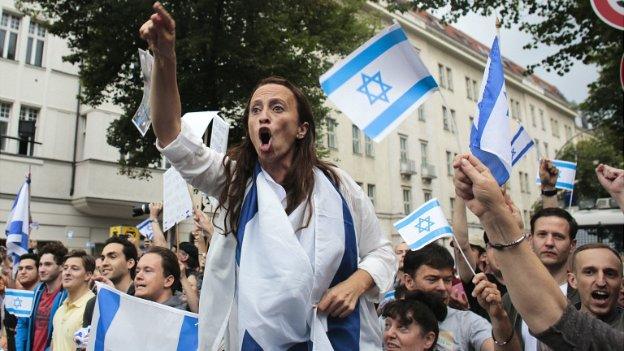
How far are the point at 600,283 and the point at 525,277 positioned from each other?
1.30 m

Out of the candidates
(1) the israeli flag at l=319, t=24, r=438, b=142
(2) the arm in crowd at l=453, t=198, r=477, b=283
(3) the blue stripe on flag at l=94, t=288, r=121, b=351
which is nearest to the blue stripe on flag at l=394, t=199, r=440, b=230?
(2) the arm in crowd at l=453, t=198, r=477, b=283

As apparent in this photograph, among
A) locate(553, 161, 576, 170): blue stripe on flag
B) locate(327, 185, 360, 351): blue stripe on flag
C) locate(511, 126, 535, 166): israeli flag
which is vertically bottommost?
locate(327, 185, 360, 351): blue stripe on flag

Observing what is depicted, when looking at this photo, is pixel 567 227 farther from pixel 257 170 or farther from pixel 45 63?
pixel 45 63

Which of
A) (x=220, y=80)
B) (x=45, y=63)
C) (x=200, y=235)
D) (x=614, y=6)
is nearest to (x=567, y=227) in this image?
(x=614, y=6)

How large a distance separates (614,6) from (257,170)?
3.75 m

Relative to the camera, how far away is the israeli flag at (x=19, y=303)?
17.4 feet

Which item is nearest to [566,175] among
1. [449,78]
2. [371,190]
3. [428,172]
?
[371,190]

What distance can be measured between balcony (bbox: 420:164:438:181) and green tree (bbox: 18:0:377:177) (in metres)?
19.3

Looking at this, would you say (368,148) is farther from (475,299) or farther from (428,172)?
(475,299)

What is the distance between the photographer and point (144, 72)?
2389mm

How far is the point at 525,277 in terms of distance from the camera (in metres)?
1.73

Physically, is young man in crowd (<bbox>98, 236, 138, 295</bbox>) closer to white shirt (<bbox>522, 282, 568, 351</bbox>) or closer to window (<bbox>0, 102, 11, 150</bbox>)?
Result: white shirt (<bbox>522, 282, 568, 351</bbox>)

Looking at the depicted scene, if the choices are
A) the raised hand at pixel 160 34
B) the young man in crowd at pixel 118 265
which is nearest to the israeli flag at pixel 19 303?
the young man in crowd at pixel 118 265

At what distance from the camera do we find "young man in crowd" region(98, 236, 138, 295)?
5188 mm
